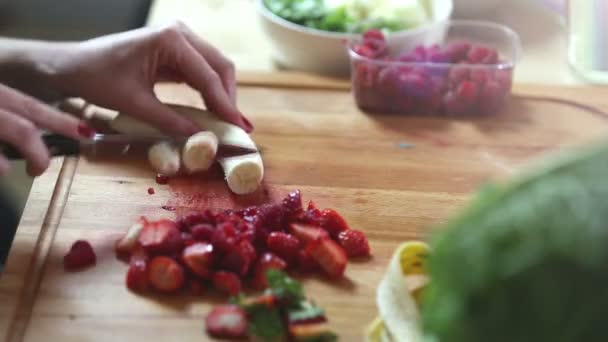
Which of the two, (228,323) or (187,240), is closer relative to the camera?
(228,323)

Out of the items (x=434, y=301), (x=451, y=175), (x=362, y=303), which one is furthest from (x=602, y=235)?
(x=451, y=175)

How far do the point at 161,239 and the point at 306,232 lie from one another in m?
0.21

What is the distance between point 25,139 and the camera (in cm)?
118

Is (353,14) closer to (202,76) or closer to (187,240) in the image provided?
(202,76)

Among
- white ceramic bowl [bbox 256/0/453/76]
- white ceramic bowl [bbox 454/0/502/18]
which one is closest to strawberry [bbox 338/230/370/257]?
white ceramic bowl [bbox 256/0/453/76]

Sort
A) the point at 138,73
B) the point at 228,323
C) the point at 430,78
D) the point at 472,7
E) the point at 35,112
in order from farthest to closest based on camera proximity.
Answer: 1. the point at 472,7
2. the point at 430,78
3. the point at 138,73
4. the point at 35,112
5. the point at 228,323

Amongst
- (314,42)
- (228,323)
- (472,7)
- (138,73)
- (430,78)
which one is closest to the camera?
(228,323)

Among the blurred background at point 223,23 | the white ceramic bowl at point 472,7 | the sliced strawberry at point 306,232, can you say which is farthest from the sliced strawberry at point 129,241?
the white ceramic bowl at point 472,7

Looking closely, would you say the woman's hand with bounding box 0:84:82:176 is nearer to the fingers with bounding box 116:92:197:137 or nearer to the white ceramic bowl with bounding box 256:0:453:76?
the fingers with bounding box 116:92:197:137

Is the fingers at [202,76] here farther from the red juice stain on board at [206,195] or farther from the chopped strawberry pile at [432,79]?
the chopped strawberry pile at [432,79]

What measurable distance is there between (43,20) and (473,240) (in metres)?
1.87

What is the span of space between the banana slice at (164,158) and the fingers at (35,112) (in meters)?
0.15

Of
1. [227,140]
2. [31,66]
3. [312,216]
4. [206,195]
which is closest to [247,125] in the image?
[227,140]

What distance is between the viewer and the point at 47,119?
4.18 feet
